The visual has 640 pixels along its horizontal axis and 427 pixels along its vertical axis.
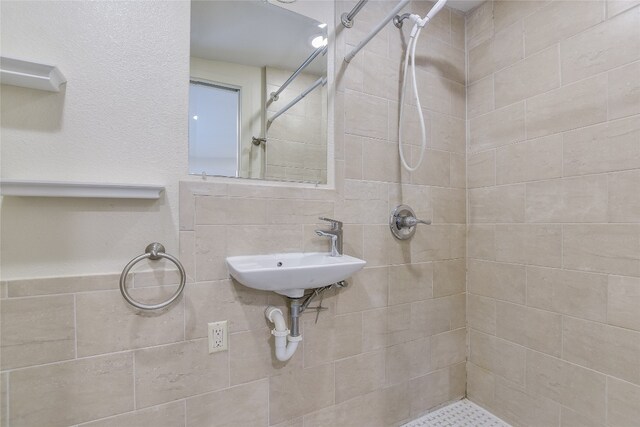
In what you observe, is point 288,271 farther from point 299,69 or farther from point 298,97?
point 299,69

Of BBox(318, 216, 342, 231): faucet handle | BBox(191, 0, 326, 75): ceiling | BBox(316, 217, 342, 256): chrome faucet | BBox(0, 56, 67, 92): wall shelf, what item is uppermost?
BBox(191, 0, 326, 75): ceiling

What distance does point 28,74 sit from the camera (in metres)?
0.90

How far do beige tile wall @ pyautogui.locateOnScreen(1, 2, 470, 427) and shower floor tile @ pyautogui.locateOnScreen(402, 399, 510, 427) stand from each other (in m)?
0.05

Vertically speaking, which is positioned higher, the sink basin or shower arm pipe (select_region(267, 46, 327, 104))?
shower arm pipe (select_region(267, 46, 327, 104))

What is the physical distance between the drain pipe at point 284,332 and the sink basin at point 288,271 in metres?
0.10

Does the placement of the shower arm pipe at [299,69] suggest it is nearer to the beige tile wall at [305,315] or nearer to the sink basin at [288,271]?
the beige tile wall at [305,315]

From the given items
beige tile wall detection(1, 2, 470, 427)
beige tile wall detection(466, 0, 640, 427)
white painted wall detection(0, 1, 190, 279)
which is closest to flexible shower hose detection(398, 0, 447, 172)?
beige tile wall detection(1, 2, 470, 427)

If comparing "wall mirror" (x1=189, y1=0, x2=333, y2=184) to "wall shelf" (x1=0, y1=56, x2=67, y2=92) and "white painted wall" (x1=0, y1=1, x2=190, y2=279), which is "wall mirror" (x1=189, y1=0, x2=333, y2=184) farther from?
"wall shelf" (x1=0, y1=56, x2=67, y2=92)

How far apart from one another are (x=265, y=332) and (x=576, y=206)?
1.58 metres

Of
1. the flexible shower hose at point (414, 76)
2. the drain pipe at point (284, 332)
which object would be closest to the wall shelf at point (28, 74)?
the drain pipe at point (284, 332)

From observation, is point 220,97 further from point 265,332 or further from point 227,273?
point 265,332

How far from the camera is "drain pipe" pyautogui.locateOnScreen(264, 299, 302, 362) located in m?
1.22

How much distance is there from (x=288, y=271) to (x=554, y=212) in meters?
1.39

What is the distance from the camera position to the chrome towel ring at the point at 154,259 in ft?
3.28
